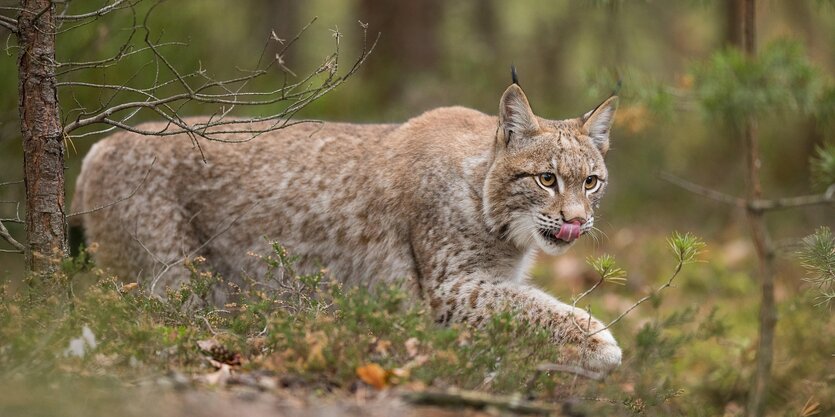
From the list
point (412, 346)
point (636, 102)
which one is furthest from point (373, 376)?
point (636, 102)

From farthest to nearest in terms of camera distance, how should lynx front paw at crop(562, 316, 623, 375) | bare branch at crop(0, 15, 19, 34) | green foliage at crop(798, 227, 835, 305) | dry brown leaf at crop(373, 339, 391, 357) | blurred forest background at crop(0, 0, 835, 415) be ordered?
blurred forest background at crop(0, 0, 835, 415), green foliage at crop(798, 227, 835, 305), lynx front paw at crop(562, 316, 623, 375), bare branch at crop(0, 15, 19, 34), dry brown leaf at crop(373, 339, 391, 357)

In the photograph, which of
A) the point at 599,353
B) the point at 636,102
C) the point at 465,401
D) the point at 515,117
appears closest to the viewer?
the point at 465,401

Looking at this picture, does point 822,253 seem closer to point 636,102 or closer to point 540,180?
point 540,180

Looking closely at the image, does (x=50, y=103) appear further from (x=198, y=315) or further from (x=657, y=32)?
(x=657, y=32)

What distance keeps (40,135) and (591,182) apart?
325 centimetres

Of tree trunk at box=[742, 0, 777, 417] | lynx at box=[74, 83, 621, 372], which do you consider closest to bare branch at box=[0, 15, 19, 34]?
lynx at box=[74, 83, 621, 372]

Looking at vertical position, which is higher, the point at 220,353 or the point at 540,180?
the point at 540,180

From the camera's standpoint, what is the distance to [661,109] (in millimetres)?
7703

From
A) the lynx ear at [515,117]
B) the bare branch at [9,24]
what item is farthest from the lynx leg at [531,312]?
the bare branch at [9,24]

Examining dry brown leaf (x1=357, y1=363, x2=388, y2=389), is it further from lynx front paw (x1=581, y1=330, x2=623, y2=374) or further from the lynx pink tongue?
the lynx pink tongue

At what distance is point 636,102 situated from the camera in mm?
7934

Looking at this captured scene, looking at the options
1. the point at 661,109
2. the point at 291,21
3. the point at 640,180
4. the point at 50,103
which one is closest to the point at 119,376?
the point at 50,103

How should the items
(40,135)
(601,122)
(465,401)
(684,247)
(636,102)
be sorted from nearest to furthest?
1. (465,401)
2. (40,135)
3. (684,247)
4. (601,122)
5. (636,102)

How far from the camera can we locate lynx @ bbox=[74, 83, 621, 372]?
243 inches
